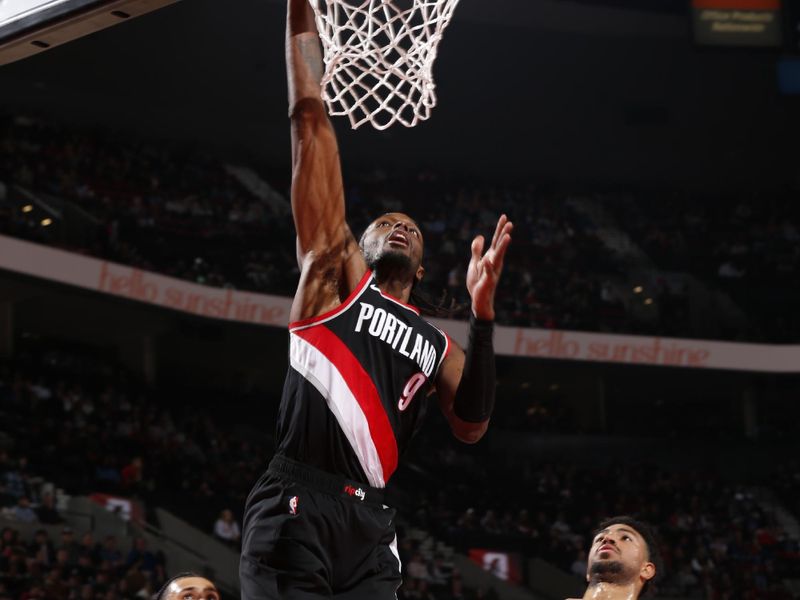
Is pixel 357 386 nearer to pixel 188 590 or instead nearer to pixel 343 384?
pixel 343 384

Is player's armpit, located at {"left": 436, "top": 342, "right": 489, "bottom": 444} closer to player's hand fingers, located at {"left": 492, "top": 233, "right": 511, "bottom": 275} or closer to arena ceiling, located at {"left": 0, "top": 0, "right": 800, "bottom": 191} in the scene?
player's hand fingers, located at {"left": 492, "top": 233, "right": 511, "bottom": 275}

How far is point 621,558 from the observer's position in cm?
455

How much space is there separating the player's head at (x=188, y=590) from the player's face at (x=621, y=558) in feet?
5.05

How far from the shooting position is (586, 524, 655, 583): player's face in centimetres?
455

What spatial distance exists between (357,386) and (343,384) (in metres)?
0.04

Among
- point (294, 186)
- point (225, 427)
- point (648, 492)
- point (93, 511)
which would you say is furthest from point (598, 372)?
point (294, 186)

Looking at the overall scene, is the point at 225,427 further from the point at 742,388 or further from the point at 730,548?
the point at 742,388

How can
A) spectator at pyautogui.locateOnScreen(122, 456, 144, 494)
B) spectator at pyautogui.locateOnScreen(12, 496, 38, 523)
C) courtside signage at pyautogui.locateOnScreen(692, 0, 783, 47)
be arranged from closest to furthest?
spectator at pyautogui.locateOnScreen(12, 496, 38, 523) < spectator at pyautogui.locateOnScreen(122, 456, 144, 494) < courtside signage at pyautogui.locateOnScreen(692, 0, 783, 47)

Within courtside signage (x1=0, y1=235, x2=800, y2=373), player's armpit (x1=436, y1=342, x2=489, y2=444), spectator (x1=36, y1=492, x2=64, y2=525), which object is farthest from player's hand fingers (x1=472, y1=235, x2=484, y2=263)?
courtside signage (x1=0, y1=235, x2=800, y2=373)

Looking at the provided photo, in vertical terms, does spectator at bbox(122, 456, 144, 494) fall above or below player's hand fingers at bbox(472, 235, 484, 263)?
below

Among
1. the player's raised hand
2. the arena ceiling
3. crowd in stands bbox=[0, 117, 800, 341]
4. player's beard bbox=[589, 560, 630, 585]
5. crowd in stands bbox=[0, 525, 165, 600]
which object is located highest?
the arena ceiling

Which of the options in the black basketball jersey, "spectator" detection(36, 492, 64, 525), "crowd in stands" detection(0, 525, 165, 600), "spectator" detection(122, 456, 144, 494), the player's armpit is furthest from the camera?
"spectator" detection(122, 456, 144, 494)

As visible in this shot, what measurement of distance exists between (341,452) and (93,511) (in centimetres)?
1264

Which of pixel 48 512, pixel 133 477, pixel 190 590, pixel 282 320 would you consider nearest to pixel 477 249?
pixel 190 590
